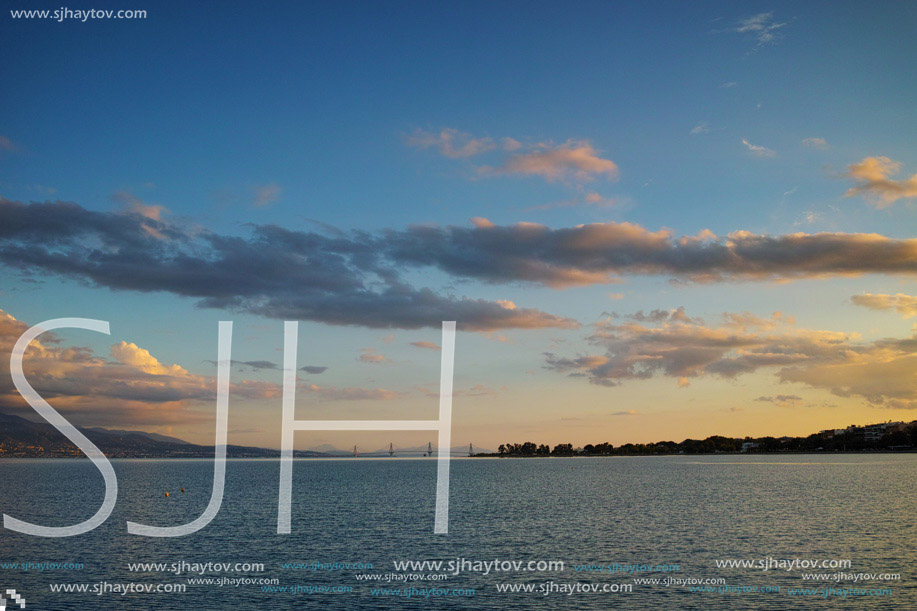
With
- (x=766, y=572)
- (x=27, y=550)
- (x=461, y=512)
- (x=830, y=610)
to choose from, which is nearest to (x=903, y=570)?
(x=766, y=572)

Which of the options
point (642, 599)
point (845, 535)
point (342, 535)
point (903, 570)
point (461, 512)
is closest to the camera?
point (642, 599)

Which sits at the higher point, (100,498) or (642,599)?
(642,599)

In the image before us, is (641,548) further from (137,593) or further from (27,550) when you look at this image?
(27,550)

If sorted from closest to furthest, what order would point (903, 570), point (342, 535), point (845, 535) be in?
point (903, 570) < point (845, 535) < point (342, 535)

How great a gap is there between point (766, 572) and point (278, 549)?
5046 centimetres

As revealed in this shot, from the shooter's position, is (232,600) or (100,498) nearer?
(232,600)

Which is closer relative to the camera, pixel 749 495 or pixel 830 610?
pixel 830 610

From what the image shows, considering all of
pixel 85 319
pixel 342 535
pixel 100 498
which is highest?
pixel 85 319

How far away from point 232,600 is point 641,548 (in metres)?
42.8

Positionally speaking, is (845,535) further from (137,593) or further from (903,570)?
(137,593)

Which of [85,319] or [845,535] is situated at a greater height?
[85,319]

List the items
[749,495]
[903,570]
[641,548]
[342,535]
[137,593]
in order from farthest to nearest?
[749,495], [342,535], [641,548], [903,570], [137,593]

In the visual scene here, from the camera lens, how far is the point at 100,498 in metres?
148

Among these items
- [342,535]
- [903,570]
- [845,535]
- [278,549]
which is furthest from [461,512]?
[903,570]
